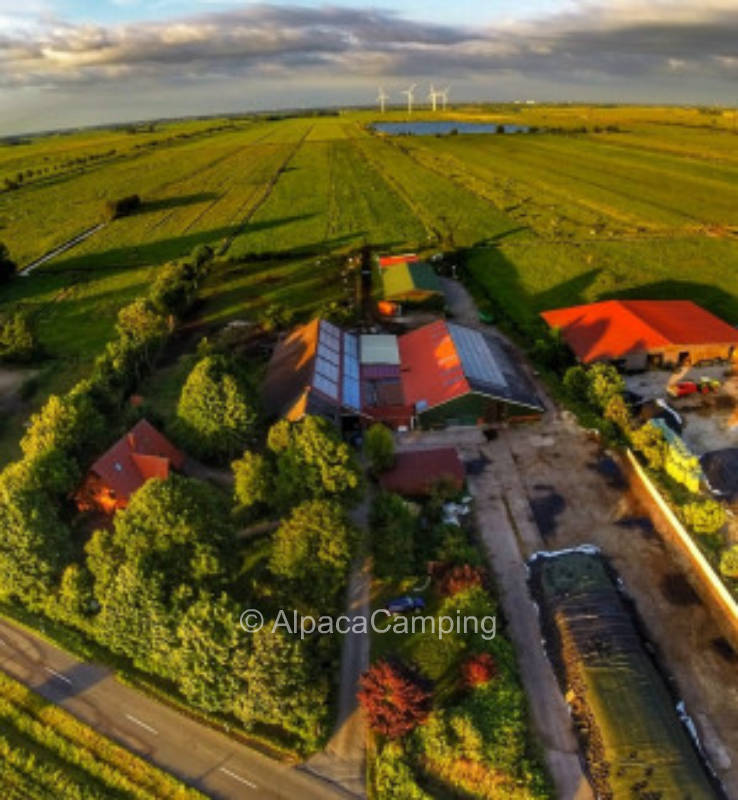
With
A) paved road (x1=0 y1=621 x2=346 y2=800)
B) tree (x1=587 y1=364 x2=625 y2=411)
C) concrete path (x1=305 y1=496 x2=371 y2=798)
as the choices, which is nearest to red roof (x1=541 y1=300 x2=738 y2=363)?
tree (x1=587 y1=364 x2=625 y2=411)

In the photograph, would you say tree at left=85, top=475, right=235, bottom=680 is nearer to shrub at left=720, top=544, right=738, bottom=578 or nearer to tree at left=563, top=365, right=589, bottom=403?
shrub at left=720, top=544, right=738, bottom=578

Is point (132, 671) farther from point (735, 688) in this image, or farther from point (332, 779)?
point (735, 688)

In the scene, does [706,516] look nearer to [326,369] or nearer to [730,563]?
[730,563]

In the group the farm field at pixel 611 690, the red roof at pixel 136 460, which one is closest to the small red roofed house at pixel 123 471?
the red roof at pixel 136 460

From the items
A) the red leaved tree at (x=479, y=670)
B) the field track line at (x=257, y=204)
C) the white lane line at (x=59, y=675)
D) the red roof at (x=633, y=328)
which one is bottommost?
the white lane line at (x=59, y=675)

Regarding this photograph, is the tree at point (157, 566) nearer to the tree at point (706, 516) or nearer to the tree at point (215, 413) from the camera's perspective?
the tree at point (215, 413)
